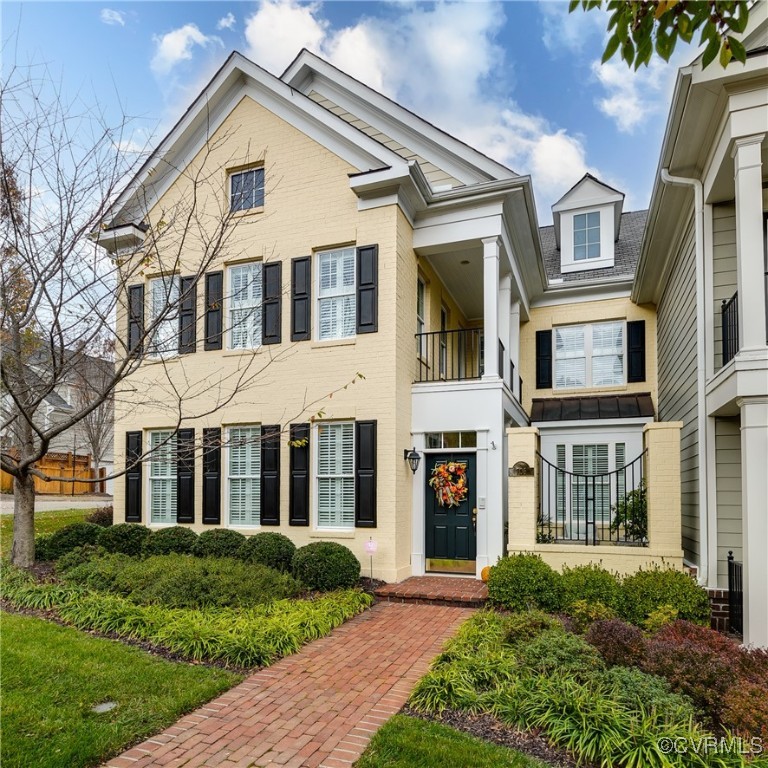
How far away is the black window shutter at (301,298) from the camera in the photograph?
1039cm

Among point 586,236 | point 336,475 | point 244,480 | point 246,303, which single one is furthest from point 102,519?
point 586,236

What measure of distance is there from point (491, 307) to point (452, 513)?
3684 millimetres

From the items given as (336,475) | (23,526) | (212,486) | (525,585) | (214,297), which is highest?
(214,297)

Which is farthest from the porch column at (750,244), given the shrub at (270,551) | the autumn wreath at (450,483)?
the shrub at (270,551)

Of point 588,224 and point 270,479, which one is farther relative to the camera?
point 588,224

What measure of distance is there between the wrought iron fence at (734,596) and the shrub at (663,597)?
313 mm

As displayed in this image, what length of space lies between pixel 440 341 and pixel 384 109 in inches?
198

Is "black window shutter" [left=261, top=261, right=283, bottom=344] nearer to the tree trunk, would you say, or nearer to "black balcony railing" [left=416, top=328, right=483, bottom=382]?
"black balcony railing" [left=416, top=328, right=483, bottom=382]

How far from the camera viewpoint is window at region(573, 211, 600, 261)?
1548 cm

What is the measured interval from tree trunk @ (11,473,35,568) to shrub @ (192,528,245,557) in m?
2.50

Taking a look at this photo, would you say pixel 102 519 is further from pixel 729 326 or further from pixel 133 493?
pixel 729 326

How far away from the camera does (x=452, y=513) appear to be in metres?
9.86

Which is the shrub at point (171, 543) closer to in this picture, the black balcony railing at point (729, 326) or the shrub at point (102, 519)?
the shrub at point (102, 519)

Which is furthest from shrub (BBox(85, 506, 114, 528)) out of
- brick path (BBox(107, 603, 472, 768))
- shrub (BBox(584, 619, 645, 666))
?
shrub (BBox(584, 619, 645, 666))
